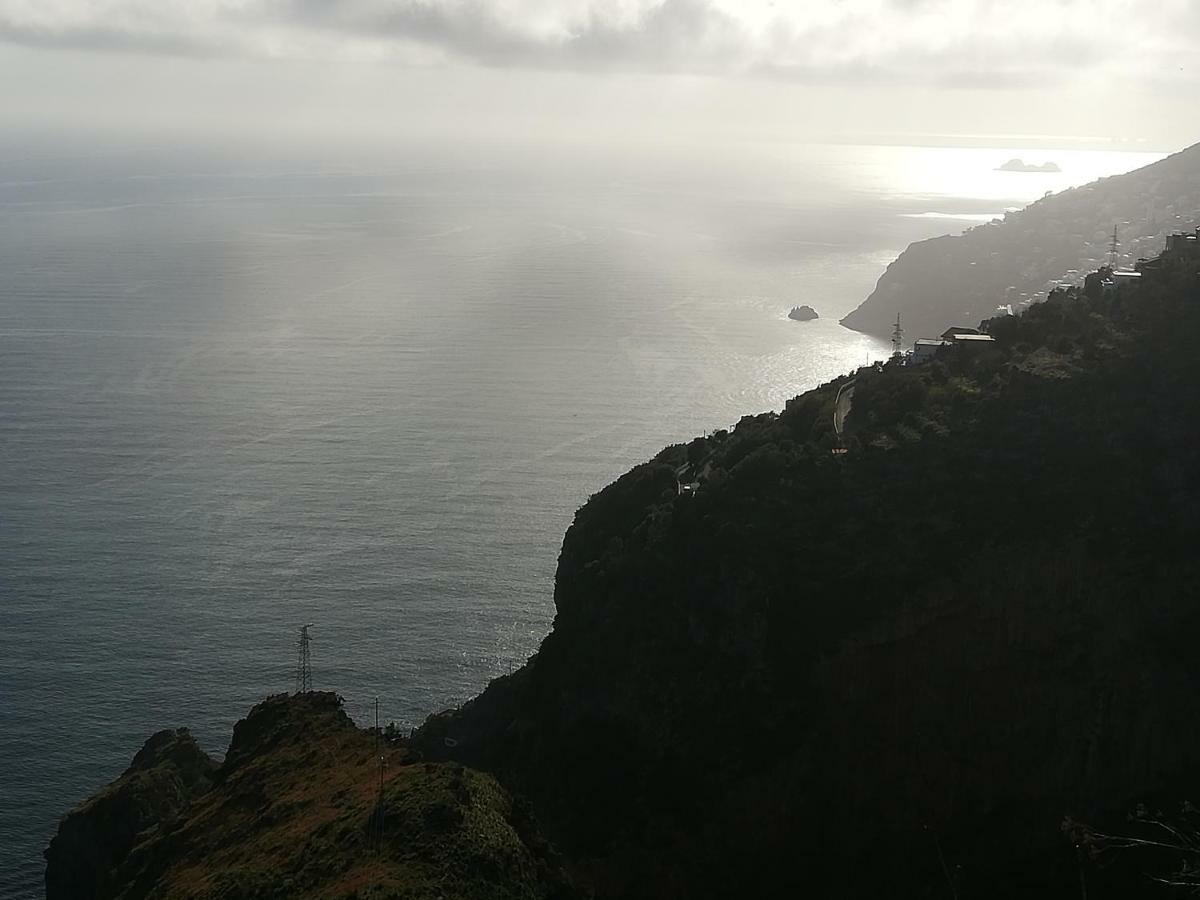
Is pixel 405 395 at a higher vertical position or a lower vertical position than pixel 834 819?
higher

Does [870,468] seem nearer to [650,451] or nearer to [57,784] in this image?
[57,784]

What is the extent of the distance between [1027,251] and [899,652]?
119397 mm

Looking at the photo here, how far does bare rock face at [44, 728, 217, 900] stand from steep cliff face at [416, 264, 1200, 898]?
34.8 feet

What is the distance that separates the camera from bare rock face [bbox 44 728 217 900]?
136 ft

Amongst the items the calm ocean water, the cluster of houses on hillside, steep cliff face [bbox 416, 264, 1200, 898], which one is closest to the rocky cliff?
steep cliff face [bbox 416, 264, 1200, 898]

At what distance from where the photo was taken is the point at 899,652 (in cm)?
3494

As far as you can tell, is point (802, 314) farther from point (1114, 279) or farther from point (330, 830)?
point (330, 830)

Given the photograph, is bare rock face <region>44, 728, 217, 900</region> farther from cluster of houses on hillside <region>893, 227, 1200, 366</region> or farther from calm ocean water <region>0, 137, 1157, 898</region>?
cluster of houses on hillside <region>893, 227, 1200, 366</region>

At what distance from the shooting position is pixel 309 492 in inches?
2992

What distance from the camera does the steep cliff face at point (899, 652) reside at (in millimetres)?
32969

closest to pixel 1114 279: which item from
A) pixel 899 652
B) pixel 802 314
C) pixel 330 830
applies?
pixel 899 652

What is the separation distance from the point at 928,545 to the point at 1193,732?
8895 millimetres

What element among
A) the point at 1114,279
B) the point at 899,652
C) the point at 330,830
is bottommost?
the point at 330,830

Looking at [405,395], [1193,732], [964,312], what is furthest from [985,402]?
[964,312]
